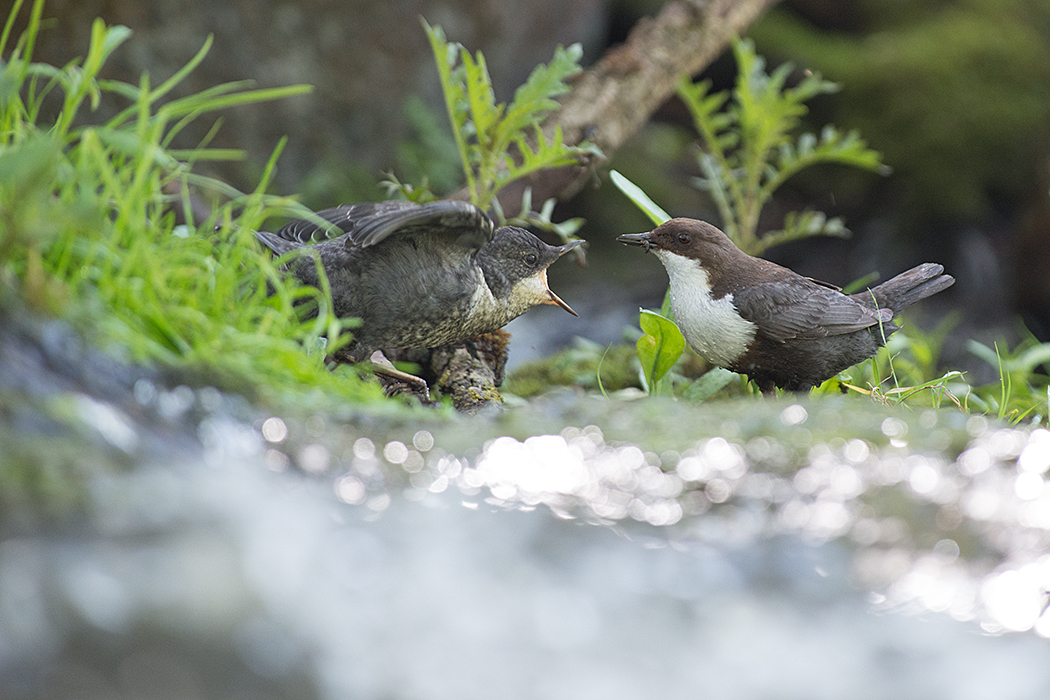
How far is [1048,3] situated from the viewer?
28.9ft

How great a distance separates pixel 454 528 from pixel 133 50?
22.6 ft

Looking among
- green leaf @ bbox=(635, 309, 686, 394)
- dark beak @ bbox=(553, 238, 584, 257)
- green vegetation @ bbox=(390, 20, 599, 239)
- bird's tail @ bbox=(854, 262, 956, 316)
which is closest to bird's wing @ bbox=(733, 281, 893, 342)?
bird's tail @ bbox=(854, 262, 956, 316)

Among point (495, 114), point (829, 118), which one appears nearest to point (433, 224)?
point (495, 114)

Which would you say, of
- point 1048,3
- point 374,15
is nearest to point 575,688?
point 374,15

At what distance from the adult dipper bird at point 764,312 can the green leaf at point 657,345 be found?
0.42 feet

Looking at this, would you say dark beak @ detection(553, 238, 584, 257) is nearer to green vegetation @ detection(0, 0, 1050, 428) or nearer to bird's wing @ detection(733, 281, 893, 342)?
green vegetation @ detection(0, 0, 1050, 428)

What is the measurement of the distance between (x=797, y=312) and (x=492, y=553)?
2.21 meters

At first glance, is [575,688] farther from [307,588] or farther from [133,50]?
[133,50]

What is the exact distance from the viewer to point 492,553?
5.24 ft

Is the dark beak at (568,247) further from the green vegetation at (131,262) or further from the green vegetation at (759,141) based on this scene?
the green vegetation at (759,141)

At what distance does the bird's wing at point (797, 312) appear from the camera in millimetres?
3359

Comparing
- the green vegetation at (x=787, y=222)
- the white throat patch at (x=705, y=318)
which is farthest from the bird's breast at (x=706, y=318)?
the green vegetation at (x=787, y=222)

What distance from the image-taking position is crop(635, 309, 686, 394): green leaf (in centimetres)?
334

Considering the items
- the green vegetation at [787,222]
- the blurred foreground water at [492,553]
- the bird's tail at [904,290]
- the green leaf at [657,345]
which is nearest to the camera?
the blurred foreground water at [492,553]
